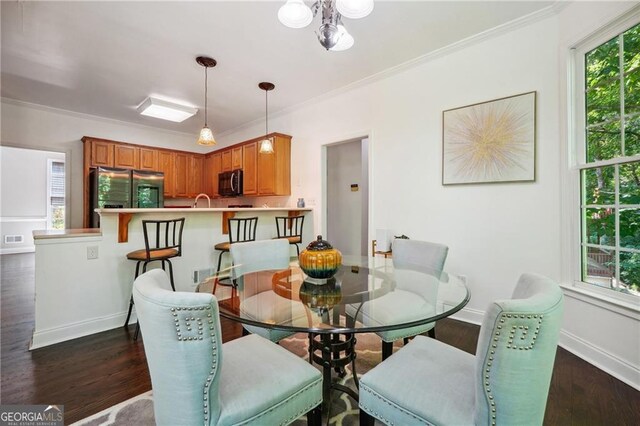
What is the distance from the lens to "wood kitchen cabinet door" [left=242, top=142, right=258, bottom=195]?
477 centimetres

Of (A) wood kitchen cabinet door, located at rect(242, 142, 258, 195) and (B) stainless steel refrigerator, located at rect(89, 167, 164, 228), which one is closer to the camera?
(B) stainless steel refrigerator, located at rect(89, 167, 164, 228)

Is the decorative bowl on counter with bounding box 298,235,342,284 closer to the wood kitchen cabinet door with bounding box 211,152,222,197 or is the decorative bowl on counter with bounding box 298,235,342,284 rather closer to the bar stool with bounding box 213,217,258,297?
the bar stool with bounding box 213,217,258,297

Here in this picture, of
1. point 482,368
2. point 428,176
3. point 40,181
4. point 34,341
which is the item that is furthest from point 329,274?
point 40,181

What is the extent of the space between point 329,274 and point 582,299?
2032 mm

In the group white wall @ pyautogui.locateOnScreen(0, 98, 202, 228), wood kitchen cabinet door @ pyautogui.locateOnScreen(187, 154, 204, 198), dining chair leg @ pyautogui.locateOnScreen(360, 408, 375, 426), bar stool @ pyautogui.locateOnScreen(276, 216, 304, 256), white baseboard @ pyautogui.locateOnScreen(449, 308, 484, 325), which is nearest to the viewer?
dining chair leg @ pyautogui.locateOnScreen(360, 408, 375, 426)

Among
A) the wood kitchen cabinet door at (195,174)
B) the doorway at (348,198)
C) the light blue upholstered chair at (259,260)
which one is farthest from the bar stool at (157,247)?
the wood kitchen cabinet door at (195,174)

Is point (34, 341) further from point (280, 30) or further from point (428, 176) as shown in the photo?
point (428, 176)

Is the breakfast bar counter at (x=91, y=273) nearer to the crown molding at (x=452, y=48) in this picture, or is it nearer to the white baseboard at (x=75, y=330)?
the white baseboard at (x=75, y=330)

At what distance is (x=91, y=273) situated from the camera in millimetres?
2510

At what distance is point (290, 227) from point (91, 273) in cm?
233

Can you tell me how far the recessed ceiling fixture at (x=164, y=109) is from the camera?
13.4 ft

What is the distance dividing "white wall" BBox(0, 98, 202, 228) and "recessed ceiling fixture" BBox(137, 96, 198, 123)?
1065 millimetres

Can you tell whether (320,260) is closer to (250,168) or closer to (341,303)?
(341,303)

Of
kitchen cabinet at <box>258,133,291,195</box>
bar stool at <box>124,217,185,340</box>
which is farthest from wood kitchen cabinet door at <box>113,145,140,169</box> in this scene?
bar stool at <box>124,217,185,340</box>
